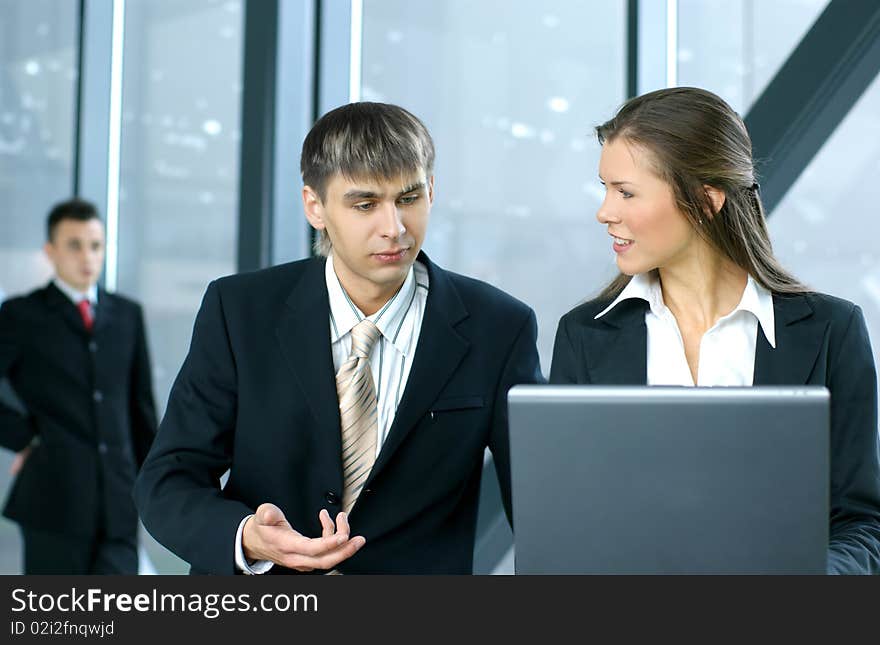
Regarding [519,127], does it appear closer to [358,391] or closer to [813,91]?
[813,91]

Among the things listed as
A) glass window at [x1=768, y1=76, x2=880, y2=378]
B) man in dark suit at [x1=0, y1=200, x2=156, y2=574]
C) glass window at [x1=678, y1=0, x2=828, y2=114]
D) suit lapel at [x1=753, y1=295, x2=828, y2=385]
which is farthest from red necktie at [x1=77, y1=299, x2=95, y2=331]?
suit lapel at [x1=753, y1=295, x2=828, y2=385]

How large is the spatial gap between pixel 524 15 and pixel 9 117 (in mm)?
2997

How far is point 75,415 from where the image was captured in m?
4.19

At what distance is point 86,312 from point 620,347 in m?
2.96

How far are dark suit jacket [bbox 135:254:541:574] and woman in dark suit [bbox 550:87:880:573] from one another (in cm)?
18

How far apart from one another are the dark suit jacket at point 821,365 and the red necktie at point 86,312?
2.81 m

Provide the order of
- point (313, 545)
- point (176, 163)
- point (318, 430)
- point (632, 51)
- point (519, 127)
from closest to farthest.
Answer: point (313, 545), point (318, 430), point (632, 51), point (519, 127), point (176, 163)

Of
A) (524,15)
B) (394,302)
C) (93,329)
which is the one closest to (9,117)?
(93,329)

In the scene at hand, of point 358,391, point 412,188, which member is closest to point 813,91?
point 412,188

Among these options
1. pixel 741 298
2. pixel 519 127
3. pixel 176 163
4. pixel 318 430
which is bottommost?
pixel 318 430

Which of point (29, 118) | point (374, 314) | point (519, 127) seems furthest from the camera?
point (29, 118)

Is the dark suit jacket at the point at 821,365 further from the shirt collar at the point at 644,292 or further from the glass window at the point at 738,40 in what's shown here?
the glass window at the point at 738,40
